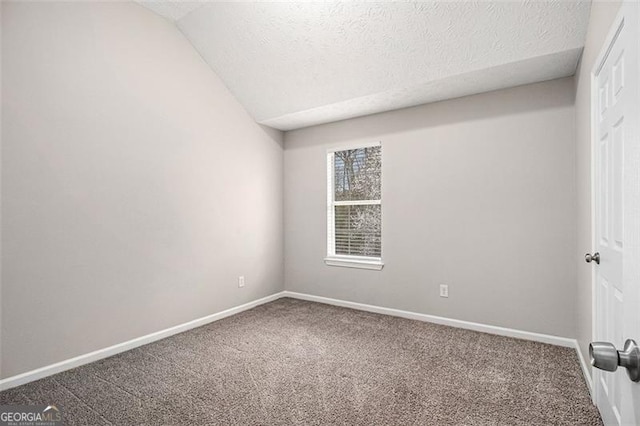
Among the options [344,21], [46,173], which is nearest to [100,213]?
[46,173]

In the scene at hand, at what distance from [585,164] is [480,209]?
1.06m

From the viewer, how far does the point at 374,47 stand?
2.90 metres

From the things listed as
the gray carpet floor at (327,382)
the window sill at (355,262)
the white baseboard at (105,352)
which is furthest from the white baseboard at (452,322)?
the white baseboard at (105,352)

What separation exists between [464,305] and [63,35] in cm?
412

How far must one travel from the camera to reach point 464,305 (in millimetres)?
3377

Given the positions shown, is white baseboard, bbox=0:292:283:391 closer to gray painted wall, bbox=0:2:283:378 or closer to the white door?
gray painted wall, bbox=0:2:283:378

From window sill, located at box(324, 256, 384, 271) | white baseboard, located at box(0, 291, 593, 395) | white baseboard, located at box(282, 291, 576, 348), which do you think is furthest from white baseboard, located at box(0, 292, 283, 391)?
window sill, located at box(324, 256, 384, 271)

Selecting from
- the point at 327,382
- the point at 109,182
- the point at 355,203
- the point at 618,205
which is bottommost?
the point at 327,382

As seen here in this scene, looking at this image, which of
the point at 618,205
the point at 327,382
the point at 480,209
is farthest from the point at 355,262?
the point at 618,205

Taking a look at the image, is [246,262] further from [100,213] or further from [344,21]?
[344,21]

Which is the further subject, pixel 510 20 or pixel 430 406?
pixel 510 20

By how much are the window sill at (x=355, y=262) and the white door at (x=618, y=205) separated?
2185 millimetres

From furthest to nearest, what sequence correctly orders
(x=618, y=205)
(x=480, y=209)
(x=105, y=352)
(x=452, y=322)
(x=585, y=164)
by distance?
(x=452, y=322), (x=480, y=209), (x=105, y=352), (x=585, y=164), (x=618, y=205)

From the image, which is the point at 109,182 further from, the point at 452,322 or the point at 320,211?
the point at 452,322
